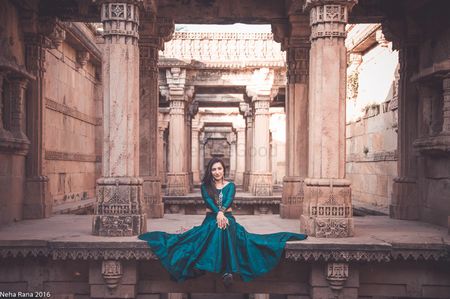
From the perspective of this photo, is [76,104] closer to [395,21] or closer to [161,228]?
[161,228]

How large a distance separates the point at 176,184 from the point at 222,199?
33.9 ft

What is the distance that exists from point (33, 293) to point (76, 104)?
793cm

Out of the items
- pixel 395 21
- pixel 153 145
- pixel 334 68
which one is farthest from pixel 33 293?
pixel 395 21

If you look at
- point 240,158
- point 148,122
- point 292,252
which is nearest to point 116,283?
point 292,252

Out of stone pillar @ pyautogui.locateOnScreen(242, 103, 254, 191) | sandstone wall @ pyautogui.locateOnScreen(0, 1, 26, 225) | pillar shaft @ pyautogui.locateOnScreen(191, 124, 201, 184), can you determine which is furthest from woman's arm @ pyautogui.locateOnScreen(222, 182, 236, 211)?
pillar shaft @ pyautogui.locateOnScreen(191, 124, 201, 184)

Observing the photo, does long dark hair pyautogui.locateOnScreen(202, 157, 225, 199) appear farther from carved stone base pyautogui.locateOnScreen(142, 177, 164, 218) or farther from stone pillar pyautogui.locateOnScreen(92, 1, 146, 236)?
carved stone base pyautogui.locateOnScreen(142, 177, 164, 218)

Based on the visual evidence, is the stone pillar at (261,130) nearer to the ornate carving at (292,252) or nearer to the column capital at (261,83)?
the column capital at (261,83)

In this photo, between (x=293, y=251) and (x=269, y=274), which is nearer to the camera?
(x=293, y=251)

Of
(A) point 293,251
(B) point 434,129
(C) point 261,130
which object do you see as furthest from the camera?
(C) point 261,130

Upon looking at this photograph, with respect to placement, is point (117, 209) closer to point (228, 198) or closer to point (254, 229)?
point (228, 198)

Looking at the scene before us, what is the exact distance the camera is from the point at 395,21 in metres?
9.31

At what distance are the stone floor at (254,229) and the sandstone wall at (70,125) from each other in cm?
287

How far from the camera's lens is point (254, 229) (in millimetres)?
7750

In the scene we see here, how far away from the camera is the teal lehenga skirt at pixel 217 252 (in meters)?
6.04
